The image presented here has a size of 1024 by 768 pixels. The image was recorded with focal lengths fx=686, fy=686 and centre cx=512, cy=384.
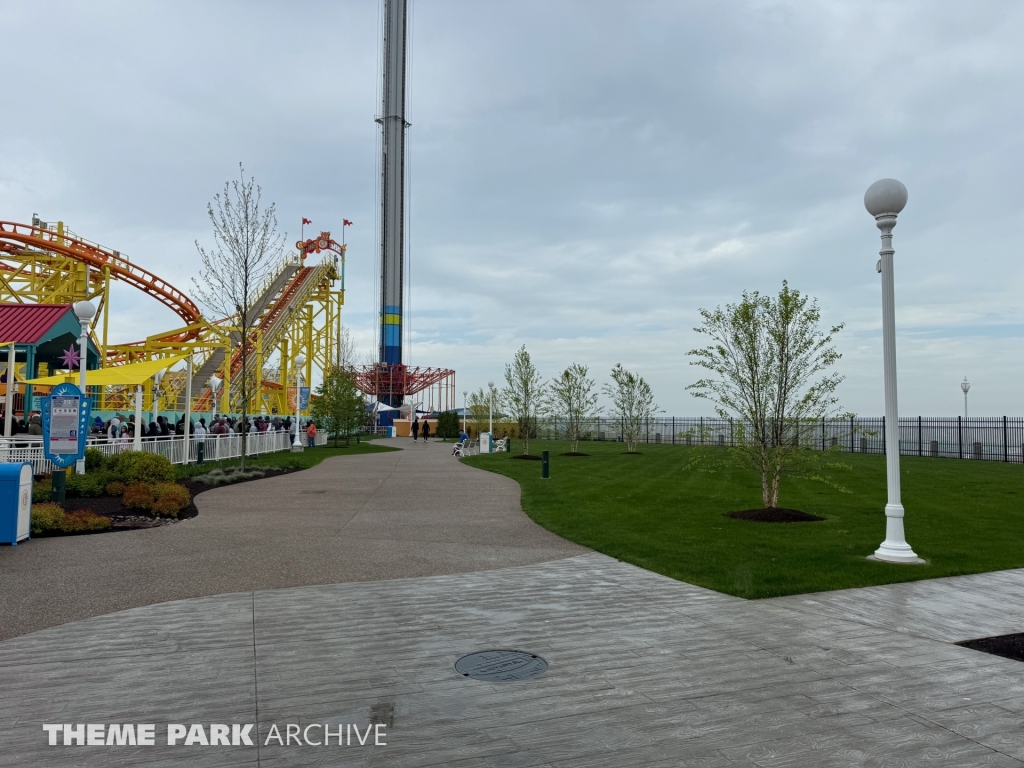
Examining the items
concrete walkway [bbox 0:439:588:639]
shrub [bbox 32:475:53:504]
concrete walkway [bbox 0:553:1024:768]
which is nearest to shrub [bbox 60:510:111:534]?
concrete walkway [bbox 0:439:588:639]

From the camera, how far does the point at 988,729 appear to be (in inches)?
149

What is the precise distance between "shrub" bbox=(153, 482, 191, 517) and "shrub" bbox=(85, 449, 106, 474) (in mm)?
4190

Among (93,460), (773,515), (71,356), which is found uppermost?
(71,356)

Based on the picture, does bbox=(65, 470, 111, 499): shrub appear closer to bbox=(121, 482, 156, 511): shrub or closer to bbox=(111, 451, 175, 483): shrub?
bbox=(111, 451, 175, 483): shrub

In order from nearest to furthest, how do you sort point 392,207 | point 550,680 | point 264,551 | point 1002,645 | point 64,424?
point 550,680 → point 1002,645 → point 264,551 → point 64,424 → point 392,207

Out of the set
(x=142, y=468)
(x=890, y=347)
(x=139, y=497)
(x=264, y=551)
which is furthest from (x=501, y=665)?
(x=142, y=468)

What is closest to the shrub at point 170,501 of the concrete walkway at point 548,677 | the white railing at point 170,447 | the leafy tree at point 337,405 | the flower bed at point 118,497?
the flower bed at point 118,497

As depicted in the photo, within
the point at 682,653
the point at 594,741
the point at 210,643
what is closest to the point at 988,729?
the point at 682,653

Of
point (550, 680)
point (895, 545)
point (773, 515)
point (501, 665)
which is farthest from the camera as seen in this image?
point (773, 515)

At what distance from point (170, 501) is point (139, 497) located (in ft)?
2.64

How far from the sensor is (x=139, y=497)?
12664 millimetres

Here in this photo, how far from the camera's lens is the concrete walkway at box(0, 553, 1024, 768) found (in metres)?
3.55

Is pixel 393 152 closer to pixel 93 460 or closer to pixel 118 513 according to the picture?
pixel 93 460

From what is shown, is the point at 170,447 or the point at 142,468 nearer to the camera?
the point at 142,468
